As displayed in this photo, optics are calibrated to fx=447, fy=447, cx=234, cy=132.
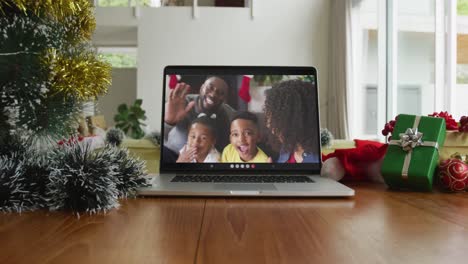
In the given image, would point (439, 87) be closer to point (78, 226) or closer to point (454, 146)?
point (454, 146)

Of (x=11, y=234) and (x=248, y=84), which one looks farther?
(x=248, y=84)

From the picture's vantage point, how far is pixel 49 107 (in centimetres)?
69

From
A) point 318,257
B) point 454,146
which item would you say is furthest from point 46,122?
point 454,146

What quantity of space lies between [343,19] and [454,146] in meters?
5.35

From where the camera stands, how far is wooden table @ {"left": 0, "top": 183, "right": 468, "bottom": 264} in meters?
0.40

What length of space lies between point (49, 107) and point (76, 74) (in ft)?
0.23

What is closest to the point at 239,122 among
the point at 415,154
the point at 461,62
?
the point at 415,154

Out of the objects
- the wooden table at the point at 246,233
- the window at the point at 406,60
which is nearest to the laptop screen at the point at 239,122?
the wooden table at the point at 246,233

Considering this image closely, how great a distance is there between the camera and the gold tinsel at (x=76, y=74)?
0.67 meters

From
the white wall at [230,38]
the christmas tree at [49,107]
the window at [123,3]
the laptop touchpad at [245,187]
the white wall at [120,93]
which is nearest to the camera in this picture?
the christmas tree at [49,107]

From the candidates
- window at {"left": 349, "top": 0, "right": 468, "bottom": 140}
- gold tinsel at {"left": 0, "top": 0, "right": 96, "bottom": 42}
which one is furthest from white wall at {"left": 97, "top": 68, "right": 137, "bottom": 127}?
gold tinsel at {"left": 0, "top": 0, "right": 96, "bottom": 42}

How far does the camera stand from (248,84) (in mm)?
942

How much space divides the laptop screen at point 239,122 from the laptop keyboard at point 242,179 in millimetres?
19

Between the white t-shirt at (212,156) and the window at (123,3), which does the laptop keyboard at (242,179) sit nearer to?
the white t-shirt at (212,156)
